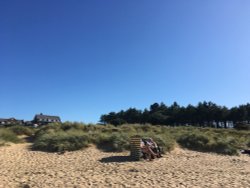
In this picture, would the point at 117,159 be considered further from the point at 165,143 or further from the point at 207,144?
the point at 207,144

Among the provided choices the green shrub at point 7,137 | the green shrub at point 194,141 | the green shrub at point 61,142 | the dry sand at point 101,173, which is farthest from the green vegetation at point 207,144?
the green shrub at point 7,137

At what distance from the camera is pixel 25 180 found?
8.98 m

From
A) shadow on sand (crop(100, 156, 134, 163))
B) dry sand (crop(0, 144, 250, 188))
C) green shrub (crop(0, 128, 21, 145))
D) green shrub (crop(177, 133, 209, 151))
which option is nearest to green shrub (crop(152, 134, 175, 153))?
green shrub (crop(177, 133, 209, 151))

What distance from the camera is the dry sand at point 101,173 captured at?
338 inches

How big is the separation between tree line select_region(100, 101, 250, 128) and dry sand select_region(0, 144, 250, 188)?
200ft

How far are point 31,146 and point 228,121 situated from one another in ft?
230

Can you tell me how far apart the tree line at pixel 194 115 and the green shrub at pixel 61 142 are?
56.9 metres

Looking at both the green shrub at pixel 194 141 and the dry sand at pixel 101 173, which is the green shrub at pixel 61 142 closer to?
the dry sand at pixel 101 173

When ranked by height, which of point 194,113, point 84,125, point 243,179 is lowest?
point 243,179

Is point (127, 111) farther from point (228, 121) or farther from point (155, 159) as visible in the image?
point (155, 159)

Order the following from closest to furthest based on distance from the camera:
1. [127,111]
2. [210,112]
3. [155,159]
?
[155,159]
[210,112]
[127,111]

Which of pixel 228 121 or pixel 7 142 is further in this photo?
pixel 228 121

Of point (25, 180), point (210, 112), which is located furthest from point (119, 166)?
point (210, 112)

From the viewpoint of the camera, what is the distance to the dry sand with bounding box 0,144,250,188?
859 cm
